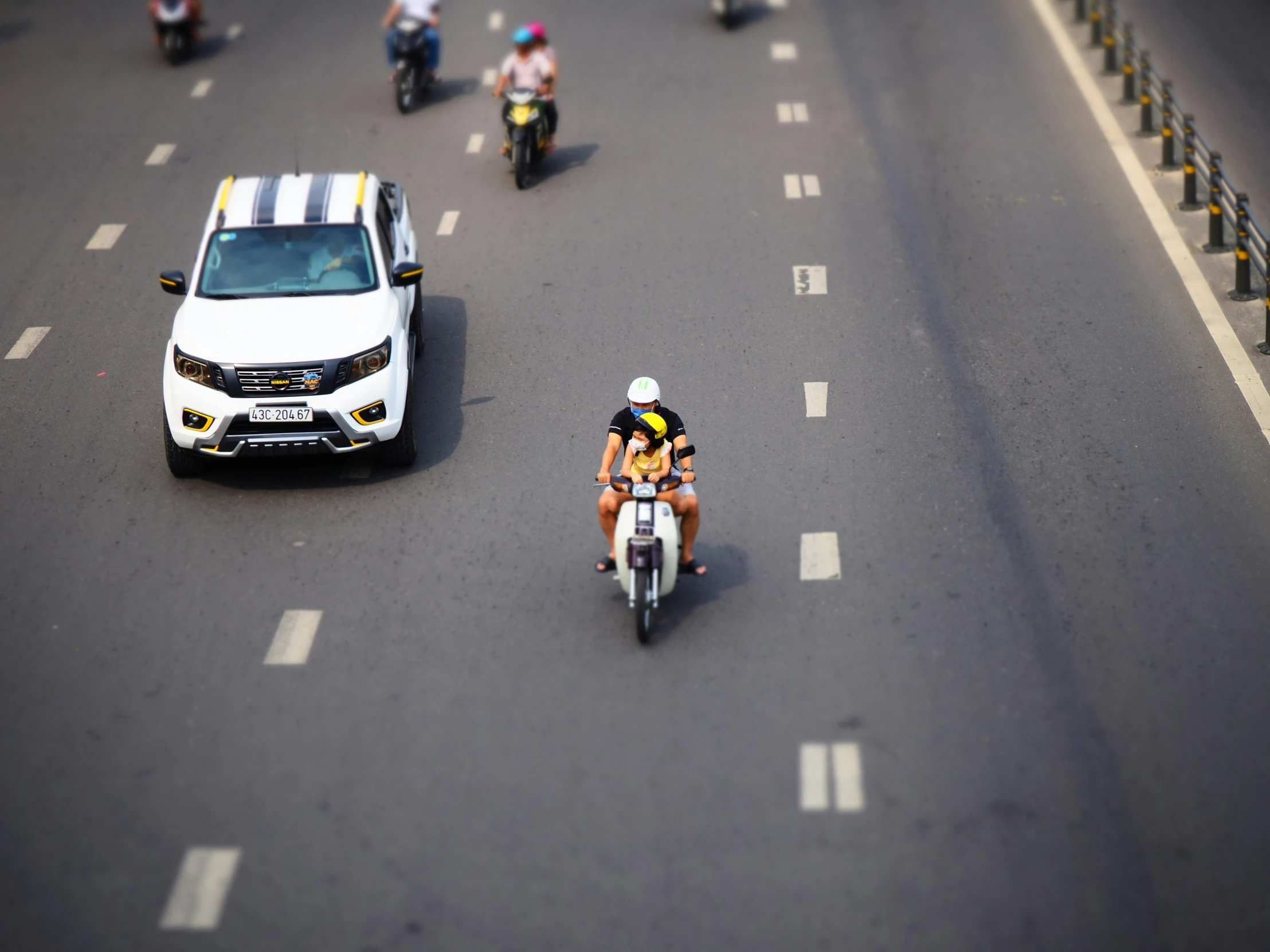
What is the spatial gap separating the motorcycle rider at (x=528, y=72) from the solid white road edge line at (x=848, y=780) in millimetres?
11908

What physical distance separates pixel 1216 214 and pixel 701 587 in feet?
28.6

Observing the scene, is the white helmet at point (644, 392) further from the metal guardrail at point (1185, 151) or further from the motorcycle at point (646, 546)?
the metal guardrail at point (1185, 151)

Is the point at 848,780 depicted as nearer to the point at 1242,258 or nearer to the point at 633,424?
the point at 633,424

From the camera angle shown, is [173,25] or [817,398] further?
[173,25]

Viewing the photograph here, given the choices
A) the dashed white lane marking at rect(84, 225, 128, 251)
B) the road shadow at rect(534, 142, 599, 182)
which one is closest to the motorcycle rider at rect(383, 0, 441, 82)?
the road shadow at rect(534, 142, 599, 182)

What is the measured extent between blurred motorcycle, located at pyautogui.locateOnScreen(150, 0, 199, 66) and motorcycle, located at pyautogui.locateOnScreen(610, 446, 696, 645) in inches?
638

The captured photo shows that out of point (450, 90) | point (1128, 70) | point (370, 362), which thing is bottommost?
point (450, 90)

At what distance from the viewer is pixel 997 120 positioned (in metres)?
19.6

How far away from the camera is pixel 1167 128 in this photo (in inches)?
694

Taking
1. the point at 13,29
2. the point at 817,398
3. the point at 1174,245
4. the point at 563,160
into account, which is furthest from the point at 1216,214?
the point at 13,29

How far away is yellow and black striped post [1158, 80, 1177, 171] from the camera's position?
56.7 ft

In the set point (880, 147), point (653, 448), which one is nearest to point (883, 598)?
point (653, 448)

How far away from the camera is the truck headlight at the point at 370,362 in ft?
38.4

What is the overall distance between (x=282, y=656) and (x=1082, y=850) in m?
5.26
